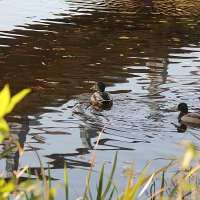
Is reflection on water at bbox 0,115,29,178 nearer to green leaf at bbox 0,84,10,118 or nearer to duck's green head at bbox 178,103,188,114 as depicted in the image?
duck's green head at bbox 178,103,188,114

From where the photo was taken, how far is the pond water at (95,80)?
8.83 m

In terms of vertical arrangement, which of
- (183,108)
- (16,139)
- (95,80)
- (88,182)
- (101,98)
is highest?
(88,182)

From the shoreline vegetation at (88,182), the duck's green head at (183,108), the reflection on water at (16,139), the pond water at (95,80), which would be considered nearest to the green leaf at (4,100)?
the shoreline vegetation at (88,182)

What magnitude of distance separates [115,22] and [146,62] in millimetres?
7087

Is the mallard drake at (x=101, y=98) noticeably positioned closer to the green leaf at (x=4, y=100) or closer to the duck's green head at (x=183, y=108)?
the duck's green head at (x=183, y=108)

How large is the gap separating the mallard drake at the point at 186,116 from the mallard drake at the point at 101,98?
138cm

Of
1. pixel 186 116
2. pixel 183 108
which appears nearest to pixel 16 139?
pixel 186 116

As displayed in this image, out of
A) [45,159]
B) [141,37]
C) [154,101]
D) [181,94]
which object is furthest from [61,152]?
[141,37]

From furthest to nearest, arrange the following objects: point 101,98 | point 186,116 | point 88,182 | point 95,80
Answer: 1. point 95,80
2. point 101,98
3. point 186,116
4. point 88,182

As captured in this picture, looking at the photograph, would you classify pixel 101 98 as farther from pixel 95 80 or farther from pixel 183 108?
pixel 95 80

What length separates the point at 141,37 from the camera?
64.5 ft

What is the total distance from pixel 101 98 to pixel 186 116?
1572 mm

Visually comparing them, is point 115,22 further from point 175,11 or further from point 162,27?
point 175,11

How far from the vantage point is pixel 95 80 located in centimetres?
1367
